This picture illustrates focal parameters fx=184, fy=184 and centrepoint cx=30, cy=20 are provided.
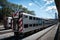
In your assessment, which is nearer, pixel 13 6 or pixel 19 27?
pixel 19 27

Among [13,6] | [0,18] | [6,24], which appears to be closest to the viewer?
[6,24]

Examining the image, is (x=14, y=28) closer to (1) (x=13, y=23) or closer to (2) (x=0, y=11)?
(1) (x=13, y=23)

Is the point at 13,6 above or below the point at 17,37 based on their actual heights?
above

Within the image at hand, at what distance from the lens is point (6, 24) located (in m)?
42.0

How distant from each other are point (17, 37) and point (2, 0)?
2960 inches

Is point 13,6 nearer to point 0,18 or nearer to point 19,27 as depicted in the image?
point 0,18

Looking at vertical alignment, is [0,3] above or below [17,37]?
above

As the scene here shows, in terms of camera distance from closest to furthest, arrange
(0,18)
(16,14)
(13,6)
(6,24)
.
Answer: (16,14)
(6,24)
(0,18)
(13,6)

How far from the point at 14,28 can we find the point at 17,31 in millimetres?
440

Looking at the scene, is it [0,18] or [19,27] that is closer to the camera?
[19,27]

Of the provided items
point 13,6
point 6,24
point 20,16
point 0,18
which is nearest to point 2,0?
point 0,18

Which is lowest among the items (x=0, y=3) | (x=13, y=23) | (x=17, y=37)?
(x=17, y=37)

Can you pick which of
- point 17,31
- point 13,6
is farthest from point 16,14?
point 13,6

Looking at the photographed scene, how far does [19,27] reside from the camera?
17.8 metres
